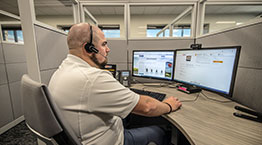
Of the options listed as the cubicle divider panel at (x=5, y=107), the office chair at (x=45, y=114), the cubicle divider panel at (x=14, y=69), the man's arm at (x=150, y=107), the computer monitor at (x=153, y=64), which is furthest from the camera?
the cubicle divider panel at (x=14, y=69)

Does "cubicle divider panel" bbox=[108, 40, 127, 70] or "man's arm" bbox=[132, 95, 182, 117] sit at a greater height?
"cubicle divider panel" bbox=[108, 40, 127, 70]

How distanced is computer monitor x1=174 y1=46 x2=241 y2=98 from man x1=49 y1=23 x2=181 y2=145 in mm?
470

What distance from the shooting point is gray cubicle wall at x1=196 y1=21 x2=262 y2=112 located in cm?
73

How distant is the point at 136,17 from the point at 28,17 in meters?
4.67

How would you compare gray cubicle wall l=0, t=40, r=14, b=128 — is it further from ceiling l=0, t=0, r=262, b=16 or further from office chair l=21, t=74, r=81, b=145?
ceiling l=0, t=0, r=262, b=16

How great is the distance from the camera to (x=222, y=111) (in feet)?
2.36

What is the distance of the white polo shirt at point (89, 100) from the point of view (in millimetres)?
501

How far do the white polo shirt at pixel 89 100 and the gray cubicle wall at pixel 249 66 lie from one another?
0.78 m

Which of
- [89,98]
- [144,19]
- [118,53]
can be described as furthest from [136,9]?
[89,98]

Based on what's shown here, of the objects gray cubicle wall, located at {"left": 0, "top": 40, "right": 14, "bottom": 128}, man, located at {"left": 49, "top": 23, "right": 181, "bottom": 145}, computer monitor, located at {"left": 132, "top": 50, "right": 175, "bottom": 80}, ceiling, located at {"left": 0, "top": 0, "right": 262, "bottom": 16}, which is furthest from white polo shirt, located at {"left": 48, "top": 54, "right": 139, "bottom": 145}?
ceiling, located at {"left": 0, "top": 0, "right": 262, "bottom": 16}

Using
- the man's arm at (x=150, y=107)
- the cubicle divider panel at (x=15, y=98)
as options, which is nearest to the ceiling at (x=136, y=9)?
the cubicle divider panel at (x=15, y=98)

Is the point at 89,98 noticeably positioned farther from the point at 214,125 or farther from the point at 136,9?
the point at 136,9

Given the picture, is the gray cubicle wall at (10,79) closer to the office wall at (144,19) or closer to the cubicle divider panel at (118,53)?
the cubicle divider panel at (118,53)

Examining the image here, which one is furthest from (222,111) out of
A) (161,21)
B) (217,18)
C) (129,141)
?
(217,18)
